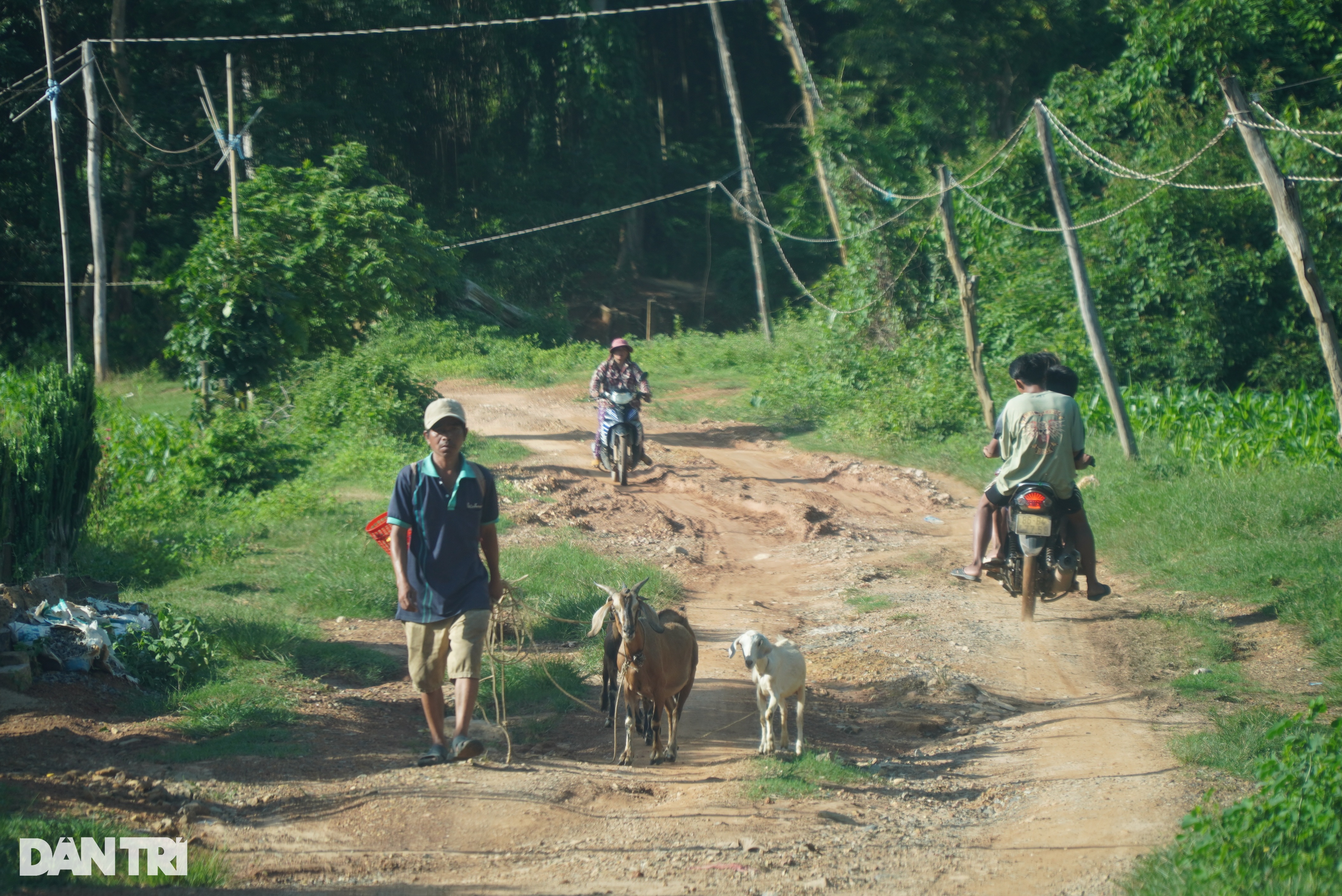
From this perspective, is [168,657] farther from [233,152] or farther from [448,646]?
[233,152]

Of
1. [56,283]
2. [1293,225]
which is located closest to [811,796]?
[1293,225]

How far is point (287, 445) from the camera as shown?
1575 cm

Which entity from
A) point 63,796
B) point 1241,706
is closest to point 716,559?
point 1241,706

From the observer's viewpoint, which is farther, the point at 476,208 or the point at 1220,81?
the point at 476,208

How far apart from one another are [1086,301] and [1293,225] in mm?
4722

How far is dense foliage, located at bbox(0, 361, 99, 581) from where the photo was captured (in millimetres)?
9336

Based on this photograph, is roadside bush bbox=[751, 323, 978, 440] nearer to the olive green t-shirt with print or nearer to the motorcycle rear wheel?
the motorcycle rear wheel

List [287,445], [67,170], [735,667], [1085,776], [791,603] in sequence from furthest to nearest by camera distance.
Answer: [67,170], [287,445], [791,603], [735,667], [1085,776]

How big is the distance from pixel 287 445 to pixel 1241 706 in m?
12.7

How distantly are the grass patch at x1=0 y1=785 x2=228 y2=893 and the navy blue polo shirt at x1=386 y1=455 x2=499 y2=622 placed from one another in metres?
1.56

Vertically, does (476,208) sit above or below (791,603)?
above

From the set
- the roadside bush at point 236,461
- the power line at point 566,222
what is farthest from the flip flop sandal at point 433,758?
the power line at point 566,222

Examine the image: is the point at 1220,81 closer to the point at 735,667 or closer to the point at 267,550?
the point at 735,667

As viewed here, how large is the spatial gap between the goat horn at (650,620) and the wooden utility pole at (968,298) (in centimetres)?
1214
